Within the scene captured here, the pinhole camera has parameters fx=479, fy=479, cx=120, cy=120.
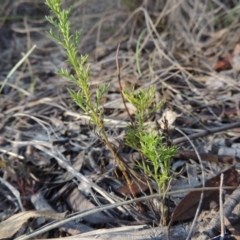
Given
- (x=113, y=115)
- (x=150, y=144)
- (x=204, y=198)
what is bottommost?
(x=204, y=198)

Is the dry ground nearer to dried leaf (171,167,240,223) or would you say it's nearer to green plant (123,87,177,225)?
dried leaf (171,167,240,223)

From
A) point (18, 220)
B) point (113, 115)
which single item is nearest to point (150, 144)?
point (18, 220)

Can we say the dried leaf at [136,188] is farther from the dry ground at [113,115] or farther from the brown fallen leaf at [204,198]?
the brown fallen leaf at [204,198]

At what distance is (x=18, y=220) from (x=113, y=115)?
2.22 feet

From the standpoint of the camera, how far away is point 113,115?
189cm

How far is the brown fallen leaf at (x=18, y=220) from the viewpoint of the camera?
51.5 inches

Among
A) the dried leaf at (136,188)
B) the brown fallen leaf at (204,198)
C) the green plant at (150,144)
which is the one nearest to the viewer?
the green plant at (150,144)

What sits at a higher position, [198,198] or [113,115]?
[113,115]

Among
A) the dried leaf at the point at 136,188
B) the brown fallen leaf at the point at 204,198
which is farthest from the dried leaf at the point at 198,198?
the dried leaf at the point at 136,188

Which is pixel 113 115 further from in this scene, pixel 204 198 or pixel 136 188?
pixel 204 198

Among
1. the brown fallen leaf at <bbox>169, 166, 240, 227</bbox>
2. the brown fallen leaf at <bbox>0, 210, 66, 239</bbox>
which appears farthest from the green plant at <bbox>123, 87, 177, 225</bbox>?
the brown fallen leaf at <bbox>0, 210, 66, 239</bbox>

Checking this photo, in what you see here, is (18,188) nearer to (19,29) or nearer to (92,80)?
(92,80)

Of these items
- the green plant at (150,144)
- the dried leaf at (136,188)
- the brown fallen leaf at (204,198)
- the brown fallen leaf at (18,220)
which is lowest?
the brown fallen leaf at (204,198)

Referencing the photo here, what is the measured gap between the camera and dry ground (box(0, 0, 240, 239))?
53.0 inches
